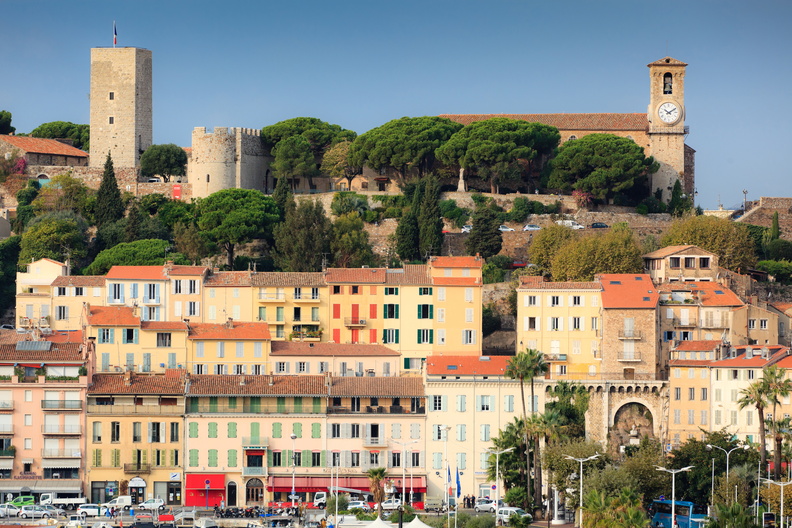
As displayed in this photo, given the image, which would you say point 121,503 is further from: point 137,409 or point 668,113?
point 668,113

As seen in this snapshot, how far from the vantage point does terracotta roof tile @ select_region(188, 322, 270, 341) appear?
8800 centimetres

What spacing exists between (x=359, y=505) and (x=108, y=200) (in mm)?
43502

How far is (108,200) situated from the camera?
113 m

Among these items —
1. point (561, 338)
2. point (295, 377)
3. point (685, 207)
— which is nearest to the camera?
point (295, 377)

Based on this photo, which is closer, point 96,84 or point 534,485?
point 534,485

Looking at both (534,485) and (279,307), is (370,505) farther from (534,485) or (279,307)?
(279,307)

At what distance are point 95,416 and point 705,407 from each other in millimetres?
30113

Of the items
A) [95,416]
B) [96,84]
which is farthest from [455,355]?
[96,84]

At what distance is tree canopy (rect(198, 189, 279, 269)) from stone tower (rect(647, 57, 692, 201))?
29723 millimetres

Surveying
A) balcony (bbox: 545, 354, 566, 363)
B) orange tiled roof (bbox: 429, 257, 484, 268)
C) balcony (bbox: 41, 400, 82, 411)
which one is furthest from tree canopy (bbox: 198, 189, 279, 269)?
balcony (bbox: 41, 400, 82, 411)

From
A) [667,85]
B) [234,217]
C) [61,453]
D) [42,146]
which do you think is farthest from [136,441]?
[667,85]

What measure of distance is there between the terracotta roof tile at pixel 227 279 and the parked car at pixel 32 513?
21.9 m

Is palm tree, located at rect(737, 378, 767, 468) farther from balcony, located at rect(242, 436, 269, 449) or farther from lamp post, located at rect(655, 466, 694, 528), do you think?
balcony, located at rect(242, 436, 269, 449)

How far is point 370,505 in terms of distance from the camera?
7681cm
